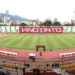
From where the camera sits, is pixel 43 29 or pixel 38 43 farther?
pixel 43 29

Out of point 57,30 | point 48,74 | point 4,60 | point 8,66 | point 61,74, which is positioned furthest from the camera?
point 57,30

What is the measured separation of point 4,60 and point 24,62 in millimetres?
2763

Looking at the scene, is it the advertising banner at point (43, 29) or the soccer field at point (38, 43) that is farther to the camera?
the advertising banner at point (43, 29)

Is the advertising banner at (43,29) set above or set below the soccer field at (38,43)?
above

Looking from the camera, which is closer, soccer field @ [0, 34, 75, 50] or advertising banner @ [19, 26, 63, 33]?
soccer field @ [0, 34, 75, 50]

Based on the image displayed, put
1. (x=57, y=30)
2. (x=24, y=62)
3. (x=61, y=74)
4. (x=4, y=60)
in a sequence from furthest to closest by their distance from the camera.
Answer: (x=57, y=30) → (x=4, y=60) → (x=24, y=62) → (x=61, y=74)

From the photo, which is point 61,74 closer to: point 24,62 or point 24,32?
point 24,62

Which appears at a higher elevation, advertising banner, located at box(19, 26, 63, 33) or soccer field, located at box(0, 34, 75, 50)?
advertising banner, located at box(19, 26, 63, 33)

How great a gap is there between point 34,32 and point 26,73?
3263 cm

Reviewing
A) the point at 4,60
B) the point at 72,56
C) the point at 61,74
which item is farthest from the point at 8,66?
the point at 72,56

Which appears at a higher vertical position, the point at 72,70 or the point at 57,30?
the point at 57,30

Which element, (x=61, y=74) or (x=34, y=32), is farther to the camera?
(x=34, y=32)

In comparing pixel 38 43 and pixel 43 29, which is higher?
pixel 43 29

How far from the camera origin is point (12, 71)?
8.49 m
